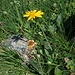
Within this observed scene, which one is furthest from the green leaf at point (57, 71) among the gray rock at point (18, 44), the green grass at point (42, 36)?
the gray rock at point (18, 44)

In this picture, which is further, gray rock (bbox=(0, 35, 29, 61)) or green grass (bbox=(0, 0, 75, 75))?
gray rock (bbox=(0, 35, 29, 61))

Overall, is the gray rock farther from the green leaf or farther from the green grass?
the green leaf

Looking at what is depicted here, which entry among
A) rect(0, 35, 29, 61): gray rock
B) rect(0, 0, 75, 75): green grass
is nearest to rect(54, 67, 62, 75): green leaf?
rect(0, 0, 75, 75): green grass

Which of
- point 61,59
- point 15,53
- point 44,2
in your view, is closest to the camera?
point 61,59

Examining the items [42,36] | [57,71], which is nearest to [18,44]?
[42,36]

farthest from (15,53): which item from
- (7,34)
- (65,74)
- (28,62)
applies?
(65,74)

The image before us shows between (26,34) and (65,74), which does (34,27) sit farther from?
(65,74)

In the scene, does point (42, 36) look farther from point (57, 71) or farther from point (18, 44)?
point (57, 71)

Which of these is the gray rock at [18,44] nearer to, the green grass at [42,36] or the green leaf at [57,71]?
the green grass at [42,36]
